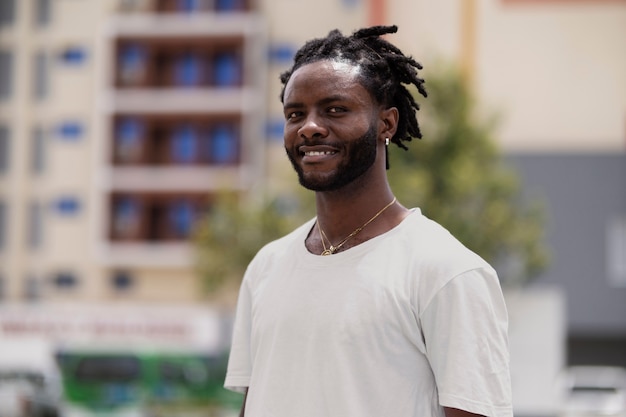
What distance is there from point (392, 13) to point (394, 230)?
3029 centimetres

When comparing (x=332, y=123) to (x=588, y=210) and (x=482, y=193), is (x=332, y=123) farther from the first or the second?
(x=588, y=210)

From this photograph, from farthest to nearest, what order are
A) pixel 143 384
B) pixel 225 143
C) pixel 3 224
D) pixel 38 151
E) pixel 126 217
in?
pixel 38 151, pixel 3 224, pixel 126 217, pixel 225 143, pixel 143 384

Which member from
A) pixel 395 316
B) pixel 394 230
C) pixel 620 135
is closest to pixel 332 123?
pixel 394 230

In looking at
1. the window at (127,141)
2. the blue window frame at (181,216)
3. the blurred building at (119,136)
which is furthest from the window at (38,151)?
the blue window frame at (181,216)

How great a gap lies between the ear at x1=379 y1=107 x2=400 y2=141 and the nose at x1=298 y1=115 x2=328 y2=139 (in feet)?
0.53

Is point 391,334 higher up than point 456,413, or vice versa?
point 391,334

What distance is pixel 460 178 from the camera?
22578mm

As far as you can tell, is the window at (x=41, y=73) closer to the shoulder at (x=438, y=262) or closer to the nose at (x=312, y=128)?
the nose at (x=312, y=128)

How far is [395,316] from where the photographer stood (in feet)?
8.87

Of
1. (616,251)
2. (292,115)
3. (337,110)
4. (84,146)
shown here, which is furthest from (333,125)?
(84,146)

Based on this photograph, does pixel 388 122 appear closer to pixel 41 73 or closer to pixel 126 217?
pixel 126 217

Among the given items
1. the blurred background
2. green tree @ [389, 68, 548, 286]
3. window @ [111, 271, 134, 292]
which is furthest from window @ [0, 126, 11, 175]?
green tree @ [389, 68, 548, 286]

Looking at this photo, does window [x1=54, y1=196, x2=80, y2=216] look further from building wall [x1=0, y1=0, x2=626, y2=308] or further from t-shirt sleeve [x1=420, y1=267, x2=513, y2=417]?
t-shirt sleeve [x1=420, y1=267, x2=513, y2=417]

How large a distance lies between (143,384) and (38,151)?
57.7 feet
